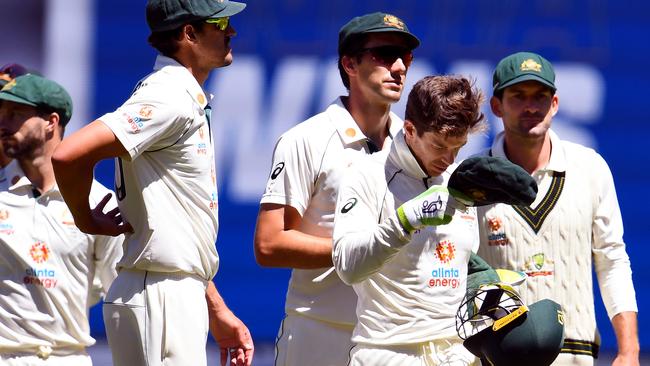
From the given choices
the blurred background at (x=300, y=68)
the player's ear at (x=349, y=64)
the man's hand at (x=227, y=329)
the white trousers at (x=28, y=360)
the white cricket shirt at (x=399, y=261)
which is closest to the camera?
the white cricket shirt at (x=399, y=261)

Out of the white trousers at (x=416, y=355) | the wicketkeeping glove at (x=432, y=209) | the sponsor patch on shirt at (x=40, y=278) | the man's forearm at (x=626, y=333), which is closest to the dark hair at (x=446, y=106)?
the wicketkeeping glove at (x=432, y=209)

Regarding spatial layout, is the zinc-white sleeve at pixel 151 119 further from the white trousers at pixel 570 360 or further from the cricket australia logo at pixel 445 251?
the white trousers at pixel 570 360

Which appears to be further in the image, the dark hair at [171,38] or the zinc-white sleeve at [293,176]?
the zinc-white sleeve at [293,176]

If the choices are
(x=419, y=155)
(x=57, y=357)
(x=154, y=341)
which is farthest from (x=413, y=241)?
(x=57, y=357)

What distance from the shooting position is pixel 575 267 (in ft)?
13.6

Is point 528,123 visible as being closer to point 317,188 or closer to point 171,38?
point 317,188

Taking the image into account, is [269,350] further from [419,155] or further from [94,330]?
[419,155]

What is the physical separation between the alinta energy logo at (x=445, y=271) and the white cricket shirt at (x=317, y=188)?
0.56 metres

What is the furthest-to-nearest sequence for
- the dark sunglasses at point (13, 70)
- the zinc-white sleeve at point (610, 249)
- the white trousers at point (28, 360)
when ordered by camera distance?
the dark sunglasses at point (13, 70) < the white trousers at point (28, 360) < the zinc-white sleeve at point (610, 249)

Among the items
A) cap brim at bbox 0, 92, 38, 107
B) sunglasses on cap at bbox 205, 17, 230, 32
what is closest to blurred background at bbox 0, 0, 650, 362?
cap brim at bbox 0, 92, 38, 107

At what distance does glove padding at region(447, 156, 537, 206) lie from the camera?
3.07m

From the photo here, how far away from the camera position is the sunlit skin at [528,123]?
425 centimetres

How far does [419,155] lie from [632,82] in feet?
8.66

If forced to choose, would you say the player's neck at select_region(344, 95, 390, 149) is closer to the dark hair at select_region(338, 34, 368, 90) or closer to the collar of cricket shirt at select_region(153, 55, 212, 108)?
the dark hair at select_region(338, 34, 368, 90)
